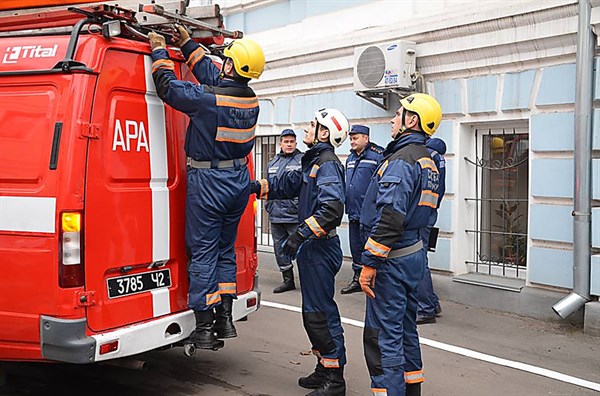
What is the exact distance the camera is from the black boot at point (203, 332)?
5.10m

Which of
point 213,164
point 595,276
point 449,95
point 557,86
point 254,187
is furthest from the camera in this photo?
point 449,95

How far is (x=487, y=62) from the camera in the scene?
8.40 m

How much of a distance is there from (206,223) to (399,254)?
4.34 feet

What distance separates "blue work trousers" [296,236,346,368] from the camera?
537 cm

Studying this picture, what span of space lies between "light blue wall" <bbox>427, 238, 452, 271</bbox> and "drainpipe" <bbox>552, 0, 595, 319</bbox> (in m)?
1.75

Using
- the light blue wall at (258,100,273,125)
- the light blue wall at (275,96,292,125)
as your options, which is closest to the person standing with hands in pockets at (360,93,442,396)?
the light blue wall at (275,96,292,125)

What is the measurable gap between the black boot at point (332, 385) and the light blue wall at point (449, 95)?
4333mm

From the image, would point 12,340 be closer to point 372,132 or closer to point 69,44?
point 69,44

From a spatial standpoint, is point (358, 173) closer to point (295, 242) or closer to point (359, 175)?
point (359, 175)

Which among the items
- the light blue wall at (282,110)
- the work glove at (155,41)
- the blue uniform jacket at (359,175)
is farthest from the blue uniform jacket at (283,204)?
the work glove at (155,41)

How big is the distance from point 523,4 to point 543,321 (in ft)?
10.8

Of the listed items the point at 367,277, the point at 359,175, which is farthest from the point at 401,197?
the point at 359,175

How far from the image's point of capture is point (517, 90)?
8070 mm

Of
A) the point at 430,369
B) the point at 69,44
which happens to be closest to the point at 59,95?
the point at 69,44
